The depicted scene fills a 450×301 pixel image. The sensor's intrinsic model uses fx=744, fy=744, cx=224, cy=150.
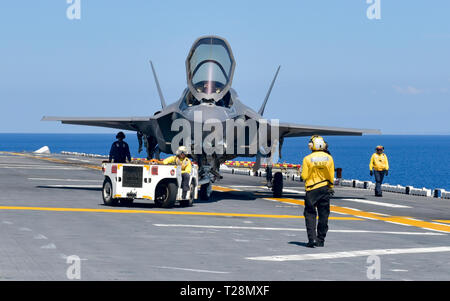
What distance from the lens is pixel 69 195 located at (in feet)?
80.0

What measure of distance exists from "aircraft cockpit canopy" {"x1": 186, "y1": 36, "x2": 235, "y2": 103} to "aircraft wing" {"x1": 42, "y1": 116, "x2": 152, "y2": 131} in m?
3.78

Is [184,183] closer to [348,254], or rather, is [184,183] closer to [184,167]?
[184,167]

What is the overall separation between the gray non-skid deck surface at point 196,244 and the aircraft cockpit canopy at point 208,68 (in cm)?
378

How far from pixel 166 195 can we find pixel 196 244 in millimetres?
7774

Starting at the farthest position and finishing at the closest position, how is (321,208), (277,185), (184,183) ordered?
(277,185) < (184,183) < (321,208)

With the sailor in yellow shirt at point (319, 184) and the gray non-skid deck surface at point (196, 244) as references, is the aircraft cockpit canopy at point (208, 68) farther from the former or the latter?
the sailor in yellow shirt at point (319, 184)

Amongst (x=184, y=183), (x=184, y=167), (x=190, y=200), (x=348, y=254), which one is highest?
(x=184, y=167)

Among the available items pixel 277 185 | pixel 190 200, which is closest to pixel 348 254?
pixel 190 200

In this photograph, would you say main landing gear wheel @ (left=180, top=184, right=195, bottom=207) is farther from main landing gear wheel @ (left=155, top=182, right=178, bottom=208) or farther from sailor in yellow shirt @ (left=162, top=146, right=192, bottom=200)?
main landing gear wheel @ (left=155, top=182, right=178, bottom=208)

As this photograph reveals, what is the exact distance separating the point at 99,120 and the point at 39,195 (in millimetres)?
5715

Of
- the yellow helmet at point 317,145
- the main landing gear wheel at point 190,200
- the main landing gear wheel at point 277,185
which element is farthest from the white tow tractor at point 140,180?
the main landing gear wheel at point 277,185

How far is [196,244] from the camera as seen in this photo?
1320 centimetres
